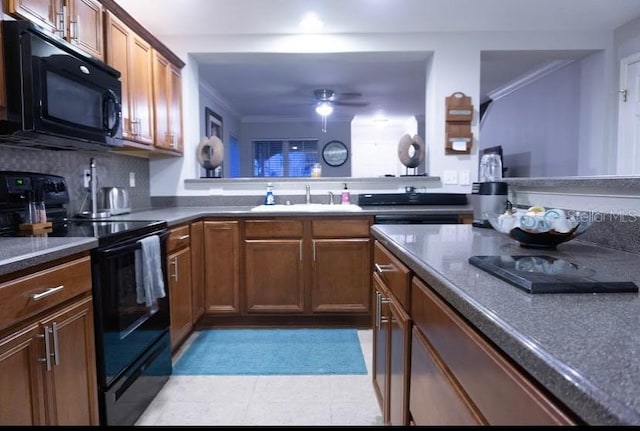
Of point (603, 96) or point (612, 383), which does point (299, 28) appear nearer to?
point (603, 96)

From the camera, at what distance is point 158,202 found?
329 cm

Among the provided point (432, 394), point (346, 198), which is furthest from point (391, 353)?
point (346, 198)

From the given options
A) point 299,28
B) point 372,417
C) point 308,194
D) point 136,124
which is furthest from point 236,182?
point 372,417

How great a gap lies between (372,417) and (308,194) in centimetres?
191

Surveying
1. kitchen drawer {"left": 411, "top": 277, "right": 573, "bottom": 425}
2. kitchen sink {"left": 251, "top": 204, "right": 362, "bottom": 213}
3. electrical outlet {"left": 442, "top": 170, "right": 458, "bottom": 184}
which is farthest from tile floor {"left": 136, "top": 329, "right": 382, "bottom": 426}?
electrical outlet {"left": 442, "top": 170, "right": 458, "bottom": 184}

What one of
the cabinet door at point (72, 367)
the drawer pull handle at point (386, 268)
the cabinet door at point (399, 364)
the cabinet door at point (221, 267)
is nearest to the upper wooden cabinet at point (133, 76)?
the cabinet door at point (221, 267)

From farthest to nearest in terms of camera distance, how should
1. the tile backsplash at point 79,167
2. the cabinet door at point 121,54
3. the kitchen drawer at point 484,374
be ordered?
the cabinet door at point 121,54 < the tile backsplash at point 79,167 < the kitchen drawer at point 484,374

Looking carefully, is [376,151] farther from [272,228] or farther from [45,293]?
[45,293]

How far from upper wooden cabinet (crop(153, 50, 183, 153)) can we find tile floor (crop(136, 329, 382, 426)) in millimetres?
1637

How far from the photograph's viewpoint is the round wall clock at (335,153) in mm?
7754

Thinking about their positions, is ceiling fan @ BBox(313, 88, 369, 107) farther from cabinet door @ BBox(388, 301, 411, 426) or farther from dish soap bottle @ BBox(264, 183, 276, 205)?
cabinet door @ BBox(388, 301, 411, 426)

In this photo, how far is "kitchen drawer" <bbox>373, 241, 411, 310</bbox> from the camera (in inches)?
47.1

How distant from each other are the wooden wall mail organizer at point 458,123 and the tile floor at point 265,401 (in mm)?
1942

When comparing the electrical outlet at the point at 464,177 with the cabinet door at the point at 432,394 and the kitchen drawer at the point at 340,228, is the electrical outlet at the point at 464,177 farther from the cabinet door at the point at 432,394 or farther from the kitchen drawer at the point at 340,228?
the cabinet door at the point at 432,394
